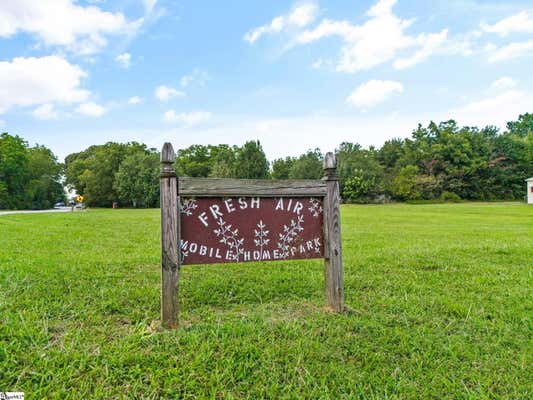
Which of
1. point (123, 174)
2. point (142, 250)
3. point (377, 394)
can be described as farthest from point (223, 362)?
point (123, 174)

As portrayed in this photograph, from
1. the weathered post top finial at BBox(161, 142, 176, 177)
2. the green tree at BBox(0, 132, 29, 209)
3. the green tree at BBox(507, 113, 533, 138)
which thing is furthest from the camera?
the green tree at BBox(507, 113, 533, 138)

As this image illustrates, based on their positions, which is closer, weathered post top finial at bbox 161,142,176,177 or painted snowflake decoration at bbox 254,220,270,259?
weathered post top finial at bbox 161,142,176,177

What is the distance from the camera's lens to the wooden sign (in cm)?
235

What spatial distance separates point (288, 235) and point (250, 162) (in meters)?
32.4

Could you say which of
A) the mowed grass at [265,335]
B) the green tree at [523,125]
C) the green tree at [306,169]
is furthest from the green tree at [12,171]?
the green tree at [523,125]

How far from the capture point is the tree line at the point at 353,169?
122 ft

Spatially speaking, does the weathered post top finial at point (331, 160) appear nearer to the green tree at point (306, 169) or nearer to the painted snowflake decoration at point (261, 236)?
the painted snowflake decoration at point (261, 236)

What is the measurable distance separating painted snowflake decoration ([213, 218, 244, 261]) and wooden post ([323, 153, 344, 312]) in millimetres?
767

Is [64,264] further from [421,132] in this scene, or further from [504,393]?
[421,132]

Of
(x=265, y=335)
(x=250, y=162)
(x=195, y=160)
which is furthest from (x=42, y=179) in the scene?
(x=265, y=335)

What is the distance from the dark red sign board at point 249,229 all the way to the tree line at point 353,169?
105 feet

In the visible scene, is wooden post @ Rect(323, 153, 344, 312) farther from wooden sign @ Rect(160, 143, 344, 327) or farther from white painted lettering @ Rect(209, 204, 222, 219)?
white painted lettering @ Rect(209, 204, 222, 219)

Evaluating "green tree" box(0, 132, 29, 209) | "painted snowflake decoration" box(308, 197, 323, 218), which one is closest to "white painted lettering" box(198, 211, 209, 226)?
"painted snowflake decoration" box(308, 197, 323, 218)

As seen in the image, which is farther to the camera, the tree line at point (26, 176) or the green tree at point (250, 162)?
the tree line at point (26, 176)
